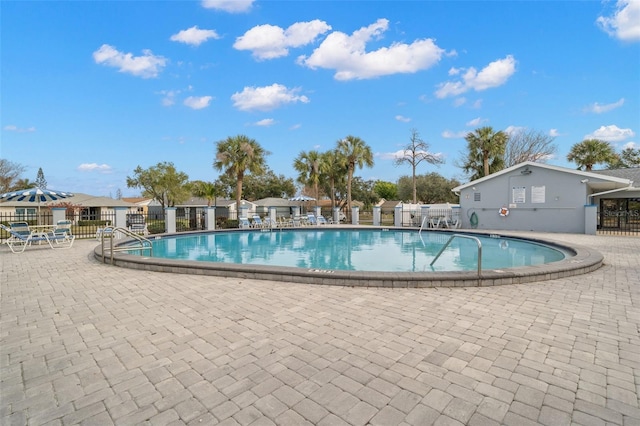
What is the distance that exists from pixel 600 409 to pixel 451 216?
19656 millimetres

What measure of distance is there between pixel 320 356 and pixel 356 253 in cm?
824

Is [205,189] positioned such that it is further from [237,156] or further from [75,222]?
[237,156]

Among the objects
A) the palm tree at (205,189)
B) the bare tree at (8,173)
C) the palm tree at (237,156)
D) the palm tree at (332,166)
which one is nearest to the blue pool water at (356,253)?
the palm tree at (237,156)

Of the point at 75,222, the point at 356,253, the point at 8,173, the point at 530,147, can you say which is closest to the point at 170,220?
Result: the point at 356,253

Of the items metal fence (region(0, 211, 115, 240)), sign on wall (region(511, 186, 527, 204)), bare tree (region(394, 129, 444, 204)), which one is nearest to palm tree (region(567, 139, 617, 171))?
bare tree (region(394, 129, 444, 204))

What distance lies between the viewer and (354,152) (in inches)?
1014

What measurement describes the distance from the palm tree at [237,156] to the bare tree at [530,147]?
25.7 m

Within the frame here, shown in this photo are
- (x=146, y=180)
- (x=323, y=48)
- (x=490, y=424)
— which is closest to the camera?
(x=490, y=424)

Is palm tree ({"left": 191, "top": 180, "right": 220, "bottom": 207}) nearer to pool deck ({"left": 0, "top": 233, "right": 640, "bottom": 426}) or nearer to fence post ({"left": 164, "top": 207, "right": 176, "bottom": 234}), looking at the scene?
fence post ({"left": 164, "top": 207, "right": 176, "bottom": 234})

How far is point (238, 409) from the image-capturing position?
2072 mm

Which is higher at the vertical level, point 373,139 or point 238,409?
point 373,139

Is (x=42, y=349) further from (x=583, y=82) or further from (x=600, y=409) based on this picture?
(x=583, y=82)

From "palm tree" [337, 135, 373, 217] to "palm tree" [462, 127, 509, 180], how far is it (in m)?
7.85

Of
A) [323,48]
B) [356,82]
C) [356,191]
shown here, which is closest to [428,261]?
[323,48]
